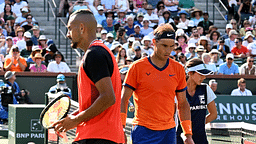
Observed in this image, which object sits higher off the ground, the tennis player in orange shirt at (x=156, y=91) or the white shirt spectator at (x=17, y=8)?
the white shirt spectator at (x=17, y=8)

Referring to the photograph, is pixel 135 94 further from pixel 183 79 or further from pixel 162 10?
pixel 162 10

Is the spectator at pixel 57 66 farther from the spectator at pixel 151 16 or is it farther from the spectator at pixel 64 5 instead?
the spectator at pixel 64 5

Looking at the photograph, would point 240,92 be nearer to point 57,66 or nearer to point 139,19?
point 57,66

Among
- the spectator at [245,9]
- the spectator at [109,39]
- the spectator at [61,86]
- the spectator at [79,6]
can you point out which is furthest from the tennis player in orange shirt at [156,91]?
the spectator at [245,9]

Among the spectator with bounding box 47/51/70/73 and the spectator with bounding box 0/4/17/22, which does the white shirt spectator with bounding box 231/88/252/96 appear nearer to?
the spectator with bounding box 47/51/70/73

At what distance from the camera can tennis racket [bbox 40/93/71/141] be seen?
364 centimetres

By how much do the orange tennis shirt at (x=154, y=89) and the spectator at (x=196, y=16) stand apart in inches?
579

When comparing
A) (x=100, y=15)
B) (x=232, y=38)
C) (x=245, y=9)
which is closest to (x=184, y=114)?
(x=232, y=38)

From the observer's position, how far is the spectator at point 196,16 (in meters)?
19.3

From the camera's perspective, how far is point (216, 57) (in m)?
15.3

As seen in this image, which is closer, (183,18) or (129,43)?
(129,43)

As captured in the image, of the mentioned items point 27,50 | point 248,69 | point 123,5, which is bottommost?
point 248,69

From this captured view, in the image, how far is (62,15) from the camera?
20062 millimetres

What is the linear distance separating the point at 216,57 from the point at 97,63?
40.6 feet
